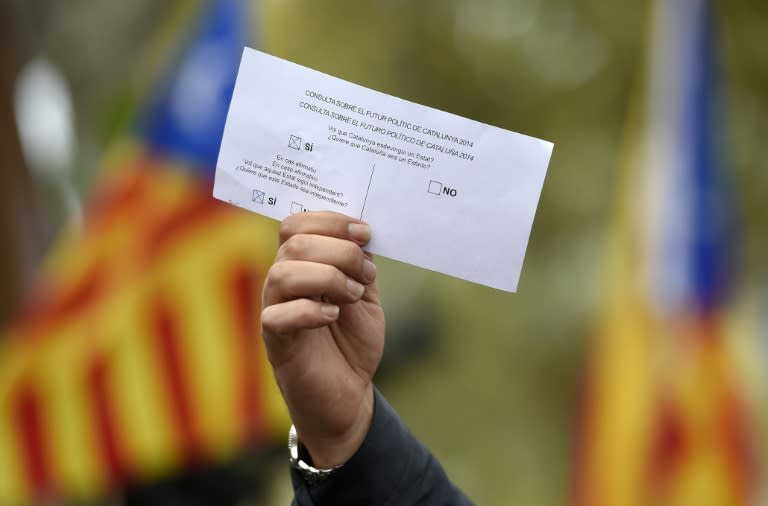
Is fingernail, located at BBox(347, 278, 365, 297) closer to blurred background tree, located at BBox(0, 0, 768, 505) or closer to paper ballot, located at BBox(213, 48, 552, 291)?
paper ballot, located at BBox(213, 48, 552, 291)

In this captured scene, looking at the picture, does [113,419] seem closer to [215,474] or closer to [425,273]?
[215,474]

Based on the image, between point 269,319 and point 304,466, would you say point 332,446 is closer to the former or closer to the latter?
point 304,466

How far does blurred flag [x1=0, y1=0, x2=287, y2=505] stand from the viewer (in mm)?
3686

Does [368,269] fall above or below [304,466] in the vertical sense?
above

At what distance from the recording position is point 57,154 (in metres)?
5.06

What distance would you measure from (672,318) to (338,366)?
269 cm

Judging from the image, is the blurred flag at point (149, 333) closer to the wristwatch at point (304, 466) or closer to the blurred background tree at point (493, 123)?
the blurred background tree at point (493, 123)

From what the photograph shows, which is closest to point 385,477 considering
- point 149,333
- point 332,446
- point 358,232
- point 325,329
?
point 332,446

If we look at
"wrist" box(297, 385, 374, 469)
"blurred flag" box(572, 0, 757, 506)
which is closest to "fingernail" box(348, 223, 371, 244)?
"wrist" box(297, 385, 374, 469)

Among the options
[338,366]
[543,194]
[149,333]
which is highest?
[543,194]

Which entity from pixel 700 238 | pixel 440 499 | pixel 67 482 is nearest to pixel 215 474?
pixel 67 482

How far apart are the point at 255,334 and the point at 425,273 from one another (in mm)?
1375

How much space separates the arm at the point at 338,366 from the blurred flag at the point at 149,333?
7.95 feet

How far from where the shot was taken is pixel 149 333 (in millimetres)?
3729
